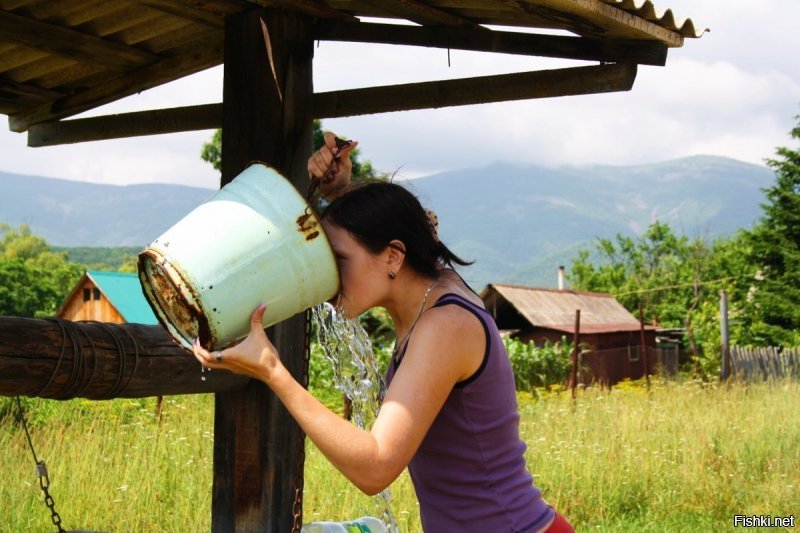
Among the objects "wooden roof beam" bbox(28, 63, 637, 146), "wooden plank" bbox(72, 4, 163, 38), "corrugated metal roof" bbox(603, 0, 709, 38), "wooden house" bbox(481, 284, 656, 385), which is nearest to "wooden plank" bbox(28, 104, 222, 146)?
"wooden roof beam" bbox(28, 63, 637, 146)

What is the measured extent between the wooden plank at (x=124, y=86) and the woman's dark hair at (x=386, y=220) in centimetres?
188

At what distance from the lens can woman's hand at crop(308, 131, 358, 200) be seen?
103 inches

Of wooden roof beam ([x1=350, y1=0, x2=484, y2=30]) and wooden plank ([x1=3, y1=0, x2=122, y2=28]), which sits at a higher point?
wooden plank ([x1=3, y1=0, x2=122, y2=28])

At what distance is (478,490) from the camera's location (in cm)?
228

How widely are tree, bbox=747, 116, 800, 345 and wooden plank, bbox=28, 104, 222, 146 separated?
27751 mm

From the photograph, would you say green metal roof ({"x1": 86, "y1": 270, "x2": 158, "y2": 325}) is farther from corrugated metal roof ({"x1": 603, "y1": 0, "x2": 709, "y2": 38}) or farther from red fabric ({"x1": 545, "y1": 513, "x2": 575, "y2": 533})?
red fabric ({"x1": 545, "y1": 513, "x2": 575, "y2": 533})

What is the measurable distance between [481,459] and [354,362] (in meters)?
0.65

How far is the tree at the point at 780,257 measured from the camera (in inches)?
1157

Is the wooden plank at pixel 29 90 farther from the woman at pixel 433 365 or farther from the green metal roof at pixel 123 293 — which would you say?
the green metal roof at pixel 123 293

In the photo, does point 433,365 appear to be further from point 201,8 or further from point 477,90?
point 201,8

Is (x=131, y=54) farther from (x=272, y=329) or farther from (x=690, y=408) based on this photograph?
(x=690, y=408)

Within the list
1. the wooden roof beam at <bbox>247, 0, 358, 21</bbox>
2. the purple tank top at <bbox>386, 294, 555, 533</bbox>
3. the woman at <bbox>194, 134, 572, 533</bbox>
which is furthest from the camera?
the wooden roof beam at <bbox>247, 0, 358, 21</bbox>

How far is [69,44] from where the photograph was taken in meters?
3.79

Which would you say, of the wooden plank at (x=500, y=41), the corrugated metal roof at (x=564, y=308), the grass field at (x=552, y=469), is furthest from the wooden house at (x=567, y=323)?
the wooden plank at (x=500, y=41)
